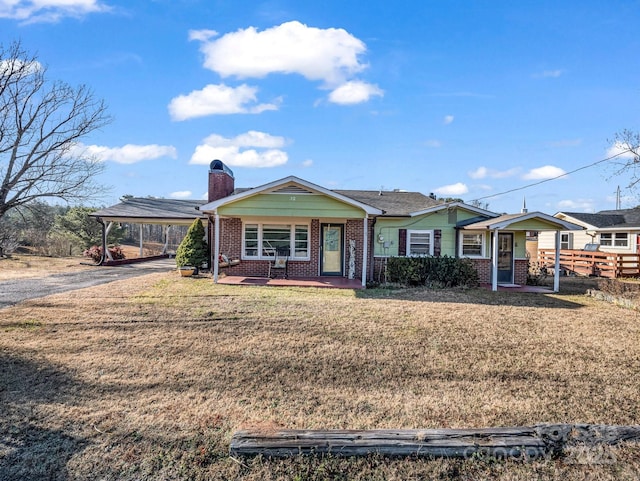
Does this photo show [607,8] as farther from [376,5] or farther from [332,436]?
[332,436]

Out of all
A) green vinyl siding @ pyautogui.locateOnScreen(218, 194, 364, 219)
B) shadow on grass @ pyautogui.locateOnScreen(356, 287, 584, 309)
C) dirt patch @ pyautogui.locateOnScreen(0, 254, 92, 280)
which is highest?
green vinyl siding @ pyautogui.locateOnScreen(218, 194, 364, 219)

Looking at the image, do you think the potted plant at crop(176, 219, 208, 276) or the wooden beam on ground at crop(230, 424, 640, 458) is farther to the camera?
the potted plant at crop(176, 219, 208, 276)

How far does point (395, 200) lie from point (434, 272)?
15.6 feet

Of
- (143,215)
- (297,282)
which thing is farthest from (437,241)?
(143,215)

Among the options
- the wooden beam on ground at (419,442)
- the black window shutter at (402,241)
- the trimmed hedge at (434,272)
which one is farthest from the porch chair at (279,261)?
the wooden beam on ground at (419,442)

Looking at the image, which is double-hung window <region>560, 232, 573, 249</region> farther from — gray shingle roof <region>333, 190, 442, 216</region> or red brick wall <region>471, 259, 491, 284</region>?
red brick wall <region>471, 259, 491, 284</region>

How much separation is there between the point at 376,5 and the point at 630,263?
17.7m

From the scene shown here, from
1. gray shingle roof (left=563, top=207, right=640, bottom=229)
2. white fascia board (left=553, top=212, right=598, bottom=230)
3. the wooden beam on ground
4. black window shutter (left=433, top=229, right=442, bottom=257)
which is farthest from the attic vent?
gray shingle roof (left=563, top=207, right=640, bottom=229)

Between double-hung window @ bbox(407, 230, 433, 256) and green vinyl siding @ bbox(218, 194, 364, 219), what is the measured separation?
2756 millimetres

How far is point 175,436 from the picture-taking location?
11.4 feet

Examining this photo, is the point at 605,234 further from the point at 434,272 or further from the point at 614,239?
the point at 434,272

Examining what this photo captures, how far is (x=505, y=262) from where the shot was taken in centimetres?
1413

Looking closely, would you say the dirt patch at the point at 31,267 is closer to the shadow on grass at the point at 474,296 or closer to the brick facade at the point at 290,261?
the brick facade at the point at 290,261

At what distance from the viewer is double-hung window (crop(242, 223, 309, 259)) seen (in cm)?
1411
